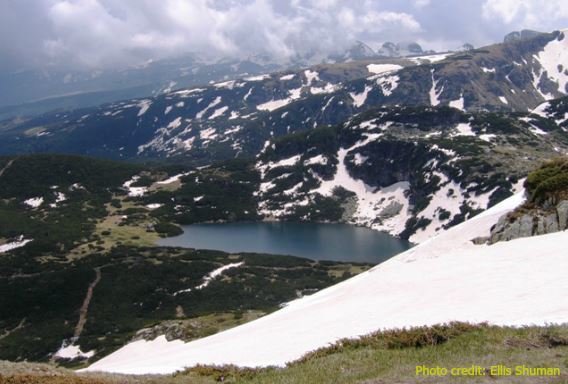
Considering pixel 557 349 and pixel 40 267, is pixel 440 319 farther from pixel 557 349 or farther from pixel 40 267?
pixel 40 267

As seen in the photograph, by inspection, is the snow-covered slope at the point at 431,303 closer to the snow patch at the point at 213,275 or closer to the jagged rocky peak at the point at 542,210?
the jagged rocky peak at the point at 542,210

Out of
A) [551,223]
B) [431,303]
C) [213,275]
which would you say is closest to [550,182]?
[551,223]

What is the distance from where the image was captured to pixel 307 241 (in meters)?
175

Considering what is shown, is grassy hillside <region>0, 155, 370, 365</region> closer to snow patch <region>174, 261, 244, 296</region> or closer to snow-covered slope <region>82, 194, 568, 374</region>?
snow patch <region>174, 261, 244, 296</region>

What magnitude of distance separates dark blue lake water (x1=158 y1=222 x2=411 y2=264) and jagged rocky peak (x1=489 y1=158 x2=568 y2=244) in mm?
110678

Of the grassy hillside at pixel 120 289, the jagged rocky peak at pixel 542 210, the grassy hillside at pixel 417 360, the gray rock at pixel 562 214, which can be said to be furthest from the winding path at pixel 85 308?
the grassy hillside at pixel 417 360

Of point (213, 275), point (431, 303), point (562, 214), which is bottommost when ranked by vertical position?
point (431, 303)

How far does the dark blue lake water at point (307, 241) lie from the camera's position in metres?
157

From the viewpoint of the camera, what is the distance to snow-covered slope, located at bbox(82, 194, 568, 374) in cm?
1823

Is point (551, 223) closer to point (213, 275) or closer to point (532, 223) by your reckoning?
point (532, 223)

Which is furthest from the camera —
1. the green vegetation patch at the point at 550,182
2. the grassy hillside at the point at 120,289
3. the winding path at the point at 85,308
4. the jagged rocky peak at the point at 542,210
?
the winding path at the point at 85,308

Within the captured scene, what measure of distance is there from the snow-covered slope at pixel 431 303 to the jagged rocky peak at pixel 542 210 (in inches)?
154

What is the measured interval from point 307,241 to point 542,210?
464 ft

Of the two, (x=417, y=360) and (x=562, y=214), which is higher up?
(x=562, y=214)
